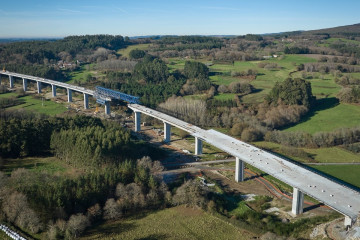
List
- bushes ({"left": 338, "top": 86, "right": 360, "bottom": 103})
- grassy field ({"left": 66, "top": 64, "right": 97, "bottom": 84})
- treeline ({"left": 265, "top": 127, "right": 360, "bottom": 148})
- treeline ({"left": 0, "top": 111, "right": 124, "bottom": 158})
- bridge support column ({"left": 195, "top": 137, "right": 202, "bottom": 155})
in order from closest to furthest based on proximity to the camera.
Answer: treeline ({"left": 0, "top": 111, "right": 124, "bottom": 158}) < bridge support column ({"left": 195, "top": 137, "right": 202, "bottom": 155}) < treeline ({"left": 265, "top": 127, "right": 360, "bottom": 148}) < bushes ({"left": 338, "top": 86, "right": 360, "bottom": 103}) < grassy field ({"left": 66, "top": 64, "right": 97, "bottom": 84})

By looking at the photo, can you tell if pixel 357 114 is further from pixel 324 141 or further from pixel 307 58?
pixel 307 58

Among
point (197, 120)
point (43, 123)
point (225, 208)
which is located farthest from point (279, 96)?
point (43, 123)

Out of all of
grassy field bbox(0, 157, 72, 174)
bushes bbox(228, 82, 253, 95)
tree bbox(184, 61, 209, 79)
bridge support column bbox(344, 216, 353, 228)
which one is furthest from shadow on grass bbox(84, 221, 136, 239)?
tree bbox(184, 61, 209, 79)

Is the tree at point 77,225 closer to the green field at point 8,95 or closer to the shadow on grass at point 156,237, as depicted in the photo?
the shadow on grass at point 156,237

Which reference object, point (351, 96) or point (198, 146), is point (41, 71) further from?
point (351, 96)

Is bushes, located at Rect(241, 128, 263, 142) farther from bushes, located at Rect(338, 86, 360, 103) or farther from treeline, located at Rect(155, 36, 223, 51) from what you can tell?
treeline, located at Rect(155, 36, 223, 51)

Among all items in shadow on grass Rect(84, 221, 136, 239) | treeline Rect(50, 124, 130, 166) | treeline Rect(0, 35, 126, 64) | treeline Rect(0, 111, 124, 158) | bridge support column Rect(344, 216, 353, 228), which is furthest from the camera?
treeline Rect(0, 35, 126, 64)

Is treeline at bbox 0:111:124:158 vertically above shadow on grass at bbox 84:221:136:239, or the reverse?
treeline at bbox 0:111:124:158
